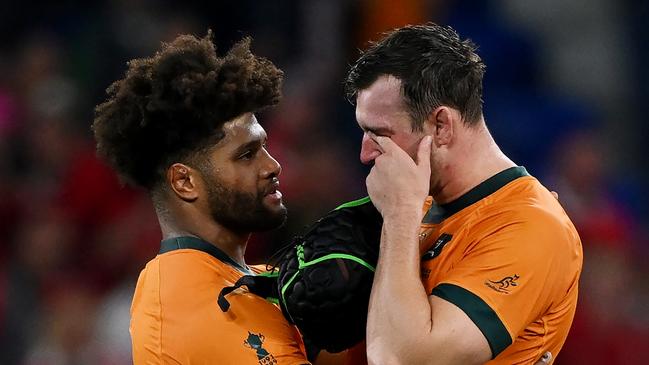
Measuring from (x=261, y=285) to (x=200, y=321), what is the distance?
0.92ft

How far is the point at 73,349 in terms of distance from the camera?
6457 mm

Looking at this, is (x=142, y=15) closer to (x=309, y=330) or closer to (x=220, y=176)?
(x=220, y=176)

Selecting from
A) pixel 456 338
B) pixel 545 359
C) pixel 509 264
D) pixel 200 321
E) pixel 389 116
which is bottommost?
pixel 545 359

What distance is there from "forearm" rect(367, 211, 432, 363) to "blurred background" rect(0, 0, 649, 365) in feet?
10.2

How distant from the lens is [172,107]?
340 centimetres

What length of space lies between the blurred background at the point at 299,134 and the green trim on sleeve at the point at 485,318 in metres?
3.05

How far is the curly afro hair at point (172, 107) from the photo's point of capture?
344 cm

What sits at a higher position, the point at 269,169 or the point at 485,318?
the point at 269,169

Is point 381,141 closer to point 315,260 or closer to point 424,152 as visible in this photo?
point 424,152

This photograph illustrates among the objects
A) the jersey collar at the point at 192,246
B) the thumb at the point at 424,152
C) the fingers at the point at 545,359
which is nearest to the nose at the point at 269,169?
the jersey collar at the point at 192,246

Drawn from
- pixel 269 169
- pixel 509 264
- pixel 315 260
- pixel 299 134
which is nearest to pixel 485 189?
pixel 509 264

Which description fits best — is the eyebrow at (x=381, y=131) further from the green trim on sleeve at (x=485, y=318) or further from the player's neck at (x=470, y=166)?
the green trim on sleeve at (x=485, y=318)

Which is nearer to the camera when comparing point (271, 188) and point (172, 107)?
point (172, 107)

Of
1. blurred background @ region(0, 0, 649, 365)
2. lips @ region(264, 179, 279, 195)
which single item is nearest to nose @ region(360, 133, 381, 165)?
lips @ region(264, 179, 279, 195)
